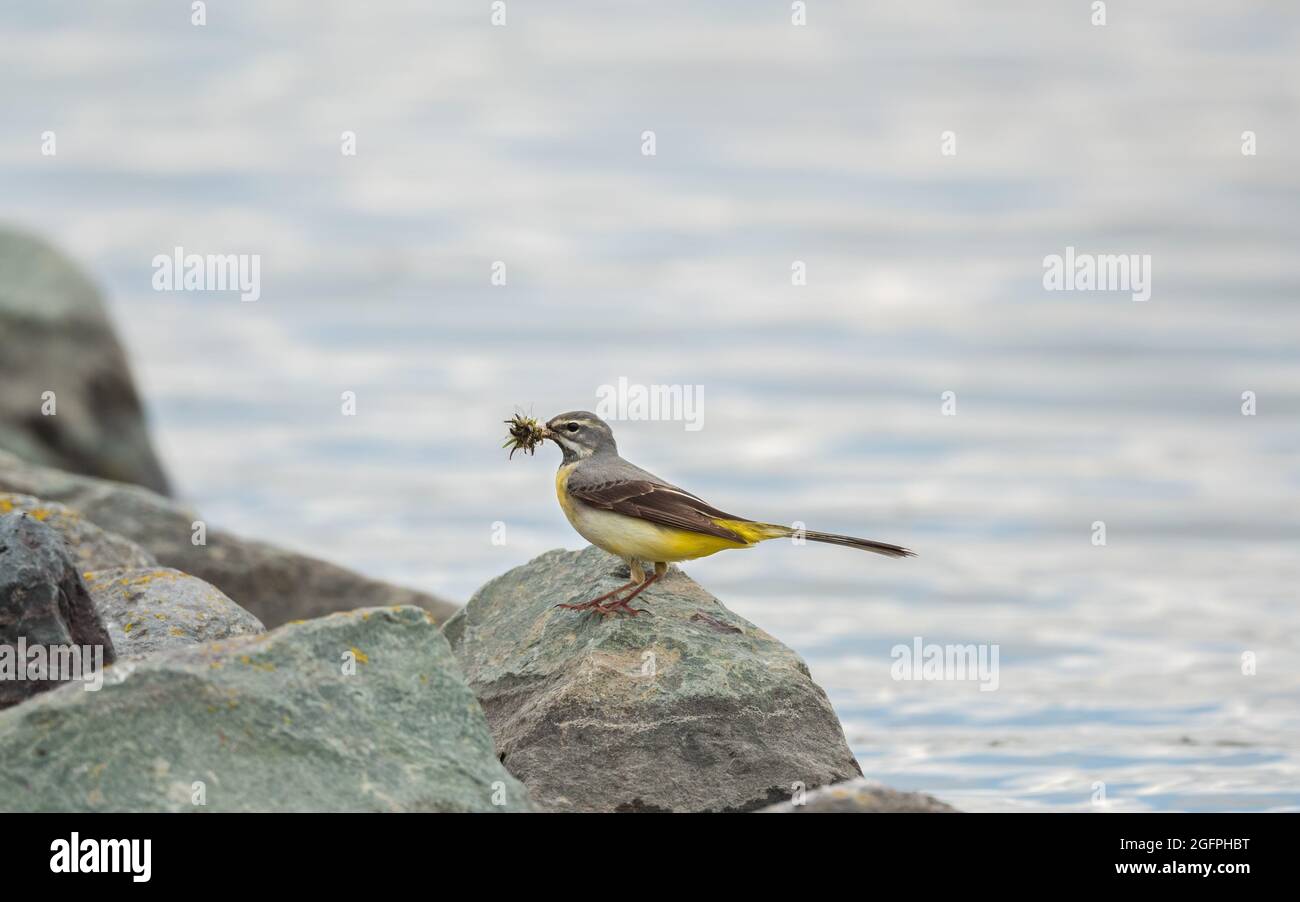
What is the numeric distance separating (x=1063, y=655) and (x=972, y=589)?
190 cm

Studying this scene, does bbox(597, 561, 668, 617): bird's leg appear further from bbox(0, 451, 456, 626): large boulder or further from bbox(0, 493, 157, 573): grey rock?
bbox(0, 451, 456, 626): large boulder

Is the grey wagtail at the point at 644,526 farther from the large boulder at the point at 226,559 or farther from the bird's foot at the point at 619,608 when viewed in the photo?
the large boulder at the point at 226,559

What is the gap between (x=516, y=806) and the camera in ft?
24.6

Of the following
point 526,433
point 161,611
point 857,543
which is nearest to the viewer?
point 161,611

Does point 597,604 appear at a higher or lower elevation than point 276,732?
higher

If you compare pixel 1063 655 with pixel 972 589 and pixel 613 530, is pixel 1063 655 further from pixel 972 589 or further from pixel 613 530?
pixel 613 530

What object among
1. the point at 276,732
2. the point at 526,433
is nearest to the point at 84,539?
the point at 526,433

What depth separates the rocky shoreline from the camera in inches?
275

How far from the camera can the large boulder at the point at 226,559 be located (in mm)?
12820

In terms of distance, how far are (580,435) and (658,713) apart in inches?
77.2

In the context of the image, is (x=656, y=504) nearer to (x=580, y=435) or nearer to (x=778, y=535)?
(x=778, y=535)

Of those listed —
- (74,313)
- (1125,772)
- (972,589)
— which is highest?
(74,313)

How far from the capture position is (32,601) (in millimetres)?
8070
